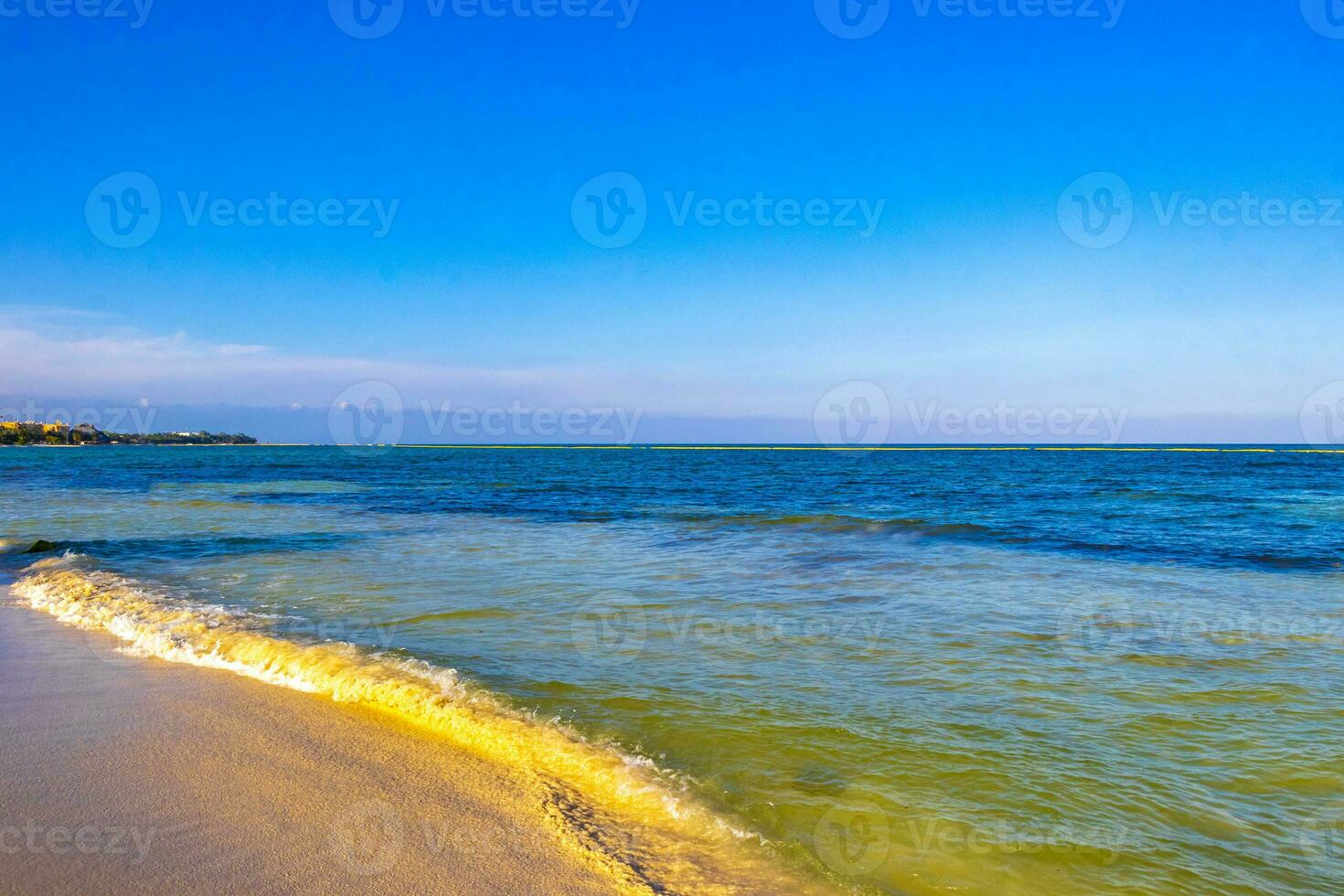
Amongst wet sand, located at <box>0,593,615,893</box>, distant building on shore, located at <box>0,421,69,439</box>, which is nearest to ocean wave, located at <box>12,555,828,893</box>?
wet sand, located at <box>0,593,615,893</box>

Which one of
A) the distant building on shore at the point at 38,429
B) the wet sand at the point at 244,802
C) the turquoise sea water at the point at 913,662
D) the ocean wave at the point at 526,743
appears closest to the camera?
the wet sand at the point at 244,802

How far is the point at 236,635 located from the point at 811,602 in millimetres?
7066

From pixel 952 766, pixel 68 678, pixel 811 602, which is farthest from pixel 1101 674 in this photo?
pixel 68 678

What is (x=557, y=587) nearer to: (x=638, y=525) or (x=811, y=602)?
(x=811, y=602)

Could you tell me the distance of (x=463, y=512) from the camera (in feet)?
88.6

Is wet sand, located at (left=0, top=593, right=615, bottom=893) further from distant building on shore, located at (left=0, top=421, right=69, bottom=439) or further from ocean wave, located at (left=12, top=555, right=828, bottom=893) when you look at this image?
distant building on shore, located at (left=0, top=421, right=69, bottom=439)

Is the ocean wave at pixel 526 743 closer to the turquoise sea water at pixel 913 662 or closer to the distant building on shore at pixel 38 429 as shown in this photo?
the turquoise sea water at pixel 913 662

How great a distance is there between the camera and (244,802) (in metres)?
4.70

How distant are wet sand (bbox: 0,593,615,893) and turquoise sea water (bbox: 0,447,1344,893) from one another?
1.19 metres

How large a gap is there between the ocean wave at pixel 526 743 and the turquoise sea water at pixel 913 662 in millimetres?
228

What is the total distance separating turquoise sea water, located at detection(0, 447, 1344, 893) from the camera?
4457mm

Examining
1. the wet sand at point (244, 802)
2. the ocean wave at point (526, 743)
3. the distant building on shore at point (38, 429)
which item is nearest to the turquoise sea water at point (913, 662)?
the ocean wave at point (526, 743)

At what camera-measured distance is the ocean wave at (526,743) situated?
13.7ft

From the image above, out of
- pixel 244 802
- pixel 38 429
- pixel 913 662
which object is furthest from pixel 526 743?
pixel 38 429
